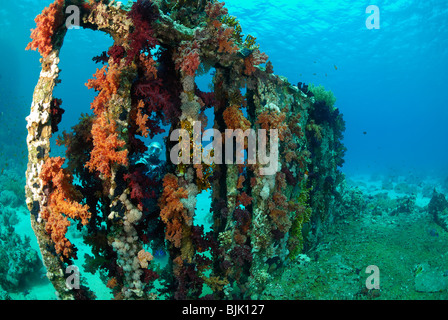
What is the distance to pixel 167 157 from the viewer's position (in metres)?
5.80

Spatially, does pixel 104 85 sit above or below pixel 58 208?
above

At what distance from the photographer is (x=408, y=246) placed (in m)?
9.05

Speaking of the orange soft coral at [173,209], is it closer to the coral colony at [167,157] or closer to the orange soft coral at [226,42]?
the coral colony at [167,157]

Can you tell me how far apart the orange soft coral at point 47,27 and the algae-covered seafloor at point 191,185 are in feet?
0.07

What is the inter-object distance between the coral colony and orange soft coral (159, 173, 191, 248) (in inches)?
1.0

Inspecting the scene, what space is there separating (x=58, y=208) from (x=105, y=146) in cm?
139

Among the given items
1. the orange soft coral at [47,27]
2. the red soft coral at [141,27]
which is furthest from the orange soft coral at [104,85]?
the orange soft coral at [47,27]

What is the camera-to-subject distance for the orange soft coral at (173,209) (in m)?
5.21

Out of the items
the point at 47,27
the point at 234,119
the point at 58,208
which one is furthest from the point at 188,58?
the point at 58,208

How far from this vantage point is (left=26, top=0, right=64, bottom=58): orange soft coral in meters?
4.42

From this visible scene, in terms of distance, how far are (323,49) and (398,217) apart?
3736 cm

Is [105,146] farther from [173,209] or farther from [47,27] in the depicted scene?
[47,27]
